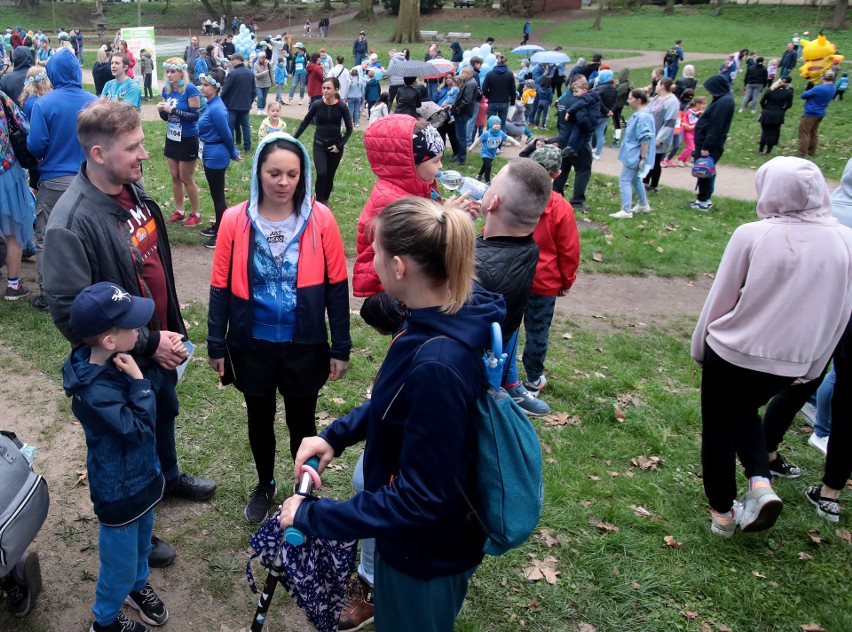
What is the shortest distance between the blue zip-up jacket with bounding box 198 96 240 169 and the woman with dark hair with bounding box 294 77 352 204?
1.38 meters

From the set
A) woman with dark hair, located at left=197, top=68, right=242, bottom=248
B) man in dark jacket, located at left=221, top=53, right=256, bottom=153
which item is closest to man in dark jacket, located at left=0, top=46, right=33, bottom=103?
woman with dark hair, located at left=197, top=68, right=242, bottom=248

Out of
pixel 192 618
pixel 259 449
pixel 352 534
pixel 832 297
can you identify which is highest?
pixel 832 297

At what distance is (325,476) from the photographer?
4285 millimetres

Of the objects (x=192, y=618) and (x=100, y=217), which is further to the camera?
(x=192, y=618)

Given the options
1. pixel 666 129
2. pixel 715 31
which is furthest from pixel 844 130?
pixel 715 31

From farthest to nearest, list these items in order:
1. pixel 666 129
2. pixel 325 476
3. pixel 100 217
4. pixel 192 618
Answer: pixel 666 129, pixel 325 476, pixel 192 618, pixel 100 217

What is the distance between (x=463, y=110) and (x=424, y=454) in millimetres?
12245

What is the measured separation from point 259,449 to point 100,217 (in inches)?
59.9

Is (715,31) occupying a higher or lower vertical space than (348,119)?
A: higher

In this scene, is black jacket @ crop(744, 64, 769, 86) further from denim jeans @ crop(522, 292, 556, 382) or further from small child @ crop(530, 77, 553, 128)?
denim jeans @ crop(522, 292, 556, 382)

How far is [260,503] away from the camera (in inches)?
151

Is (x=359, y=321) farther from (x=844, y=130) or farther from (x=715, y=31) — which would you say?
(x=715, y=31)

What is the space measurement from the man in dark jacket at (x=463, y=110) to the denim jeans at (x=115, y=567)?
11.6m

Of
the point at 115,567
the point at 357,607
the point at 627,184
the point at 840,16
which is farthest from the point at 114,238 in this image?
the point at 840,16
